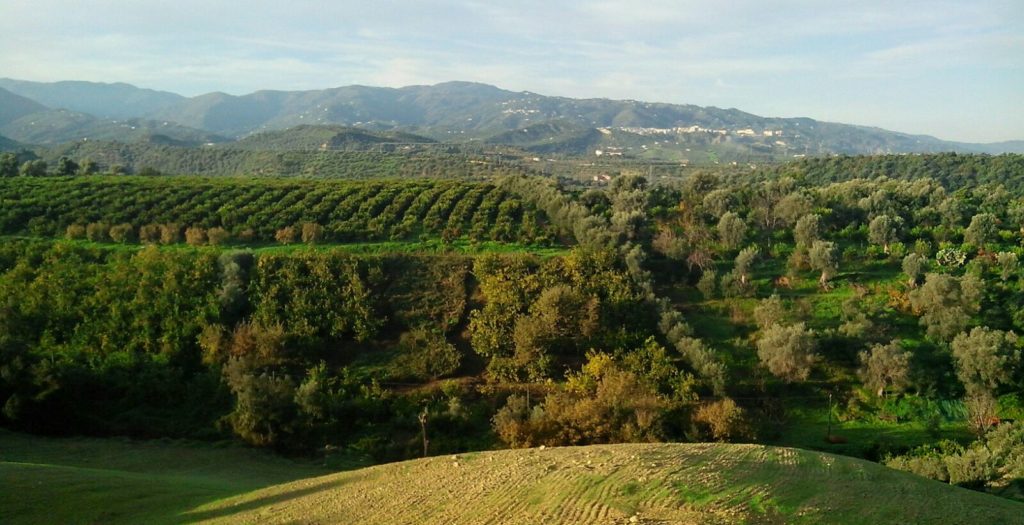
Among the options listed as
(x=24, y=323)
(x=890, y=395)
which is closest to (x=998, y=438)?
(x=890, y=395)

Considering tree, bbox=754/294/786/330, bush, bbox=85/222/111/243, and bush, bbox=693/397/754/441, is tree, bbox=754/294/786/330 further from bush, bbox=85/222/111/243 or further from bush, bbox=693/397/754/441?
bush, bbox=85/222/111/243

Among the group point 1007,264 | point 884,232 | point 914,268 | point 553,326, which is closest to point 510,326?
point 553,326

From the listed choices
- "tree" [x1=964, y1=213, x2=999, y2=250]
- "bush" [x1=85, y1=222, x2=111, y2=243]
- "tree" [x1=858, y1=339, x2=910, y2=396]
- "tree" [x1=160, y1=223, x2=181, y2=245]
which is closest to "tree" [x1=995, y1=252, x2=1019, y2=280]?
"tree" [x1=964, y1=213, x2=999, y2=250]

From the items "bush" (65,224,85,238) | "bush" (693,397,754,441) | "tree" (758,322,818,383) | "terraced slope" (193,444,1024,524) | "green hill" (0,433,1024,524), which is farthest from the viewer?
"bush" (65,224,85,238)

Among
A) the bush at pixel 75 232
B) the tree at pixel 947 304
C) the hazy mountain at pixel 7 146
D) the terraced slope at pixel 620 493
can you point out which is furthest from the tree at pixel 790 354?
the hazy mountain at pixel 7 146

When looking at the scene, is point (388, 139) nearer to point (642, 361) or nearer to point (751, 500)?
point (642, 361)

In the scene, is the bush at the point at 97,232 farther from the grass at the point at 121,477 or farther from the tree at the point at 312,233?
the grass at the point at 121,477
